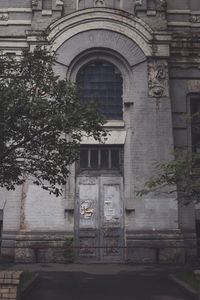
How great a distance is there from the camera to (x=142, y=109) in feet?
43.7

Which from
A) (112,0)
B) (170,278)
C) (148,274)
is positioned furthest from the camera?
(112,0)

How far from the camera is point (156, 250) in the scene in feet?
38.9

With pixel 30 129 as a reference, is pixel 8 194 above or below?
below

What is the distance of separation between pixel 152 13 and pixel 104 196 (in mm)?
8432

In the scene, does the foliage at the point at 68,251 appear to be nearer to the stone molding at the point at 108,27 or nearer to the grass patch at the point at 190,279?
the grass patch at the point at 190,279

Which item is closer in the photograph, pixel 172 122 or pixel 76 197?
pixel 76 197

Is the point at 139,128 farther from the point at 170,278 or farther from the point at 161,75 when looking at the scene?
the point at 170,278

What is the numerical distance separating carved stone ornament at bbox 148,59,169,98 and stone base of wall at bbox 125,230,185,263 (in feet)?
18.8

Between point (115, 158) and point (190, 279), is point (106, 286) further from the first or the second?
point (115, 158)

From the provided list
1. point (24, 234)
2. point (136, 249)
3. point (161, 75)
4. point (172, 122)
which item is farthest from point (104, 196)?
point (161, 75)

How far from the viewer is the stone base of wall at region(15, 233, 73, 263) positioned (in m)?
11.8

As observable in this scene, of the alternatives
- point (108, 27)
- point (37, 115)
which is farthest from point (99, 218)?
point (108, 27)

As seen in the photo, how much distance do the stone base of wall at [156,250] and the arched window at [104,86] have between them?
5137mm

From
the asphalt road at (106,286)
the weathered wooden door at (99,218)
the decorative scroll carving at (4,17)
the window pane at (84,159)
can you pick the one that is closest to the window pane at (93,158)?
the window pane at (84,159)
